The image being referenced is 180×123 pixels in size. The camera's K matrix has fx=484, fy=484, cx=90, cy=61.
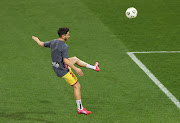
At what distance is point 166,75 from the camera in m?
13.6

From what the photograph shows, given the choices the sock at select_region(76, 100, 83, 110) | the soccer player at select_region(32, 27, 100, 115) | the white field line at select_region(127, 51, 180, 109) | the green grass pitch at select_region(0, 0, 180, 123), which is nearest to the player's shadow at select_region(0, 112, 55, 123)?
the green grass pitch at select_region(0, 0, 180, 123)

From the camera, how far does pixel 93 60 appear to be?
1495cm

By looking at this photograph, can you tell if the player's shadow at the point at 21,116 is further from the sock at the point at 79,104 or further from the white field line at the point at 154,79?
the white field line at the point at 154,79

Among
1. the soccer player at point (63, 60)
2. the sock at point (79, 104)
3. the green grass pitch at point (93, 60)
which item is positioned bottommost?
the green grass pitch at point (93, 60)

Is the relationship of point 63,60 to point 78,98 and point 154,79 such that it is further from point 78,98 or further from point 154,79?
point 154,79

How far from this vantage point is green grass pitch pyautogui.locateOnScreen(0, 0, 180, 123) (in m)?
11.0

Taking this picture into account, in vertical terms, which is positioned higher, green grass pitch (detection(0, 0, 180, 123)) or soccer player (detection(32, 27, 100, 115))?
soccer player (detection(32, 27, 100, 115))

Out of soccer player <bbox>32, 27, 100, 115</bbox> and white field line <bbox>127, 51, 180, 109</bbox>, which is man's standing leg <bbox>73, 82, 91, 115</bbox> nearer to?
soccer player <bbox>32, 27, 100, 115</bbox>

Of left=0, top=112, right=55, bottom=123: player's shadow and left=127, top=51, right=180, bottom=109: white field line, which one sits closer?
left=0, top=112, right=55, bottom=123: player's shadow

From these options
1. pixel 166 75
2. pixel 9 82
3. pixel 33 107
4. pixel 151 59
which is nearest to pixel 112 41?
pixel 151 59

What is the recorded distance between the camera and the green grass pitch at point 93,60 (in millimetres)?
11031

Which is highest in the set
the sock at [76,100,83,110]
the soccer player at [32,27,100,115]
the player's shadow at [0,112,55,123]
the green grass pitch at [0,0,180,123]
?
the soccer player at [32,27,100,115]

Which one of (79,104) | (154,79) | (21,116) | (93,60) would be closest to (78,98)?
(79,104)

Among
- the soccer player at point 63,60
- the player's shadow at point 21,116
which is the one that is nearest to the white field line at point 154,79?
the soccer player at point 63,60
